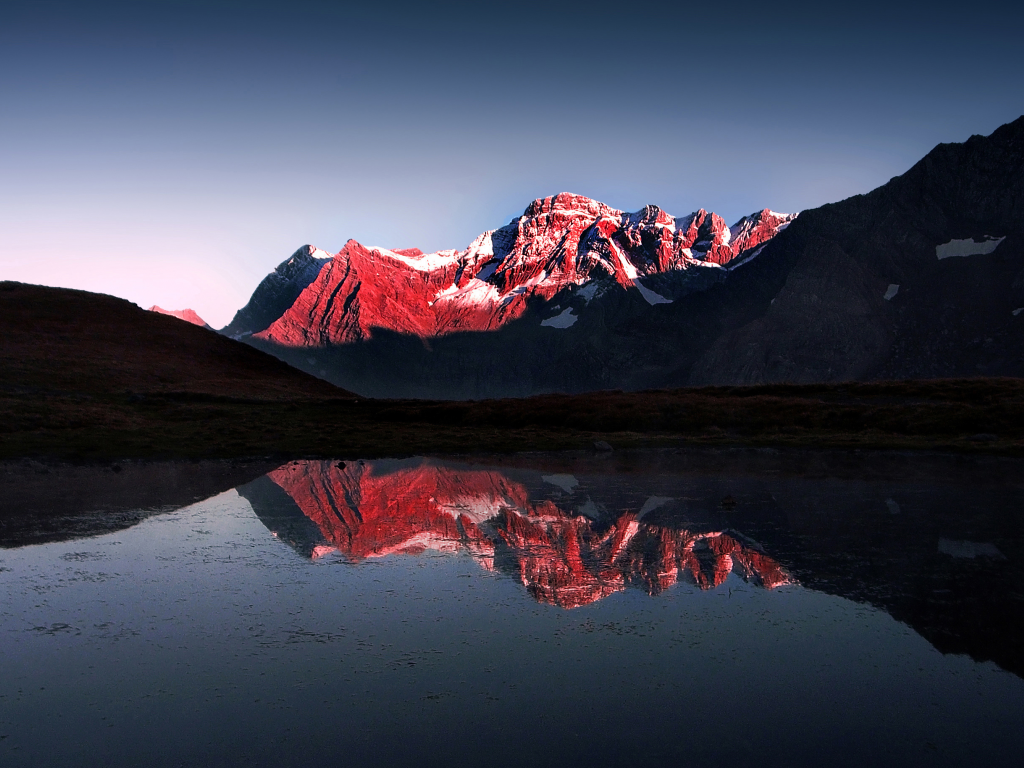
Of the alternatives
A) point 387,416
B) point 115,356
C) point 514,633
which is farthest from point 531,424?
point 115,356

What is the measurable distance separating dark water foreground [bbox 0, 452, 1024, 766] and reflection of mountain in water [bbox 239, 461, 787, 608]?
0.36 ft

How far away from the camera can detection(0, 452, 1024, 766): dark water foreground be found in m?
8.30

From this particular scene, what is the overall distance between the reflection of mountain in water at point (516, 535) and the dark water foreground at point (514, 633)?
0.11 metres

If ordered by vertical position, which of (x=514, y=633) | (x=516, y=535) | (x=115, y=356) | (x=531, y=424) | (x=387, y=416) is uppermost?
(x=115, y=356)

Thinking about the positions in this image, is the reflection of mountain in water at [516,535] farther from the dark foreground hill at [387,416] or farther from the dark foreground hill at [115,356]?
the dark foreground hill at [115,356]

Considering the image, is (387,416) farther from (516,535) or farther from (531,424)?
(516,535)

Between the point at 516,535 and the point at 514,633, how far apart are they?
22.8 ft

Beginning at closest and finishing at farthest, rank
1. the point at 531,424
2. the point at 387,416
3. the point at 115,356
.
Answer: the point at 531,424
the point at 387,416
the point at 115,356

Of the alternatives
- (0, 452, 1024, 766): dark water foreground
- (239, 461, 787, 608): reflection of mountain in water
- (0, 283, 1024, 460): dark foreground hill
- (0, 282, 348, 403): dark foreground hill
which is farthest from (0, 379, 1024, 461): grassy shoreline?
(0, 452, 1024, 766): dark water foreground

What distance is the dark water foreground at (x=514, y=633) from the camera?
8305 millimetres

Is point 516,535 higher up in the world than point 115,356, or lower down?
lower down

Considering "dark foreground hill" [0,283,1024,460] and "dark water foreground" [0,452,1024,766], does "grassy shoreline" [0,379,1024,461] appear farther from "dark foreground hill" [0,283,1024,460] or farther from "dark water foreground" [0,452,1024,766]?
"dark water foreground" [0,452,1024,766]

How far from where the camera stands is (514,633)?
11531mm

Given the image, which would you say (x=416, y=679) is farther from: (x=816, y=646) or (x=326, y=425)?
(x=326, y=425)
